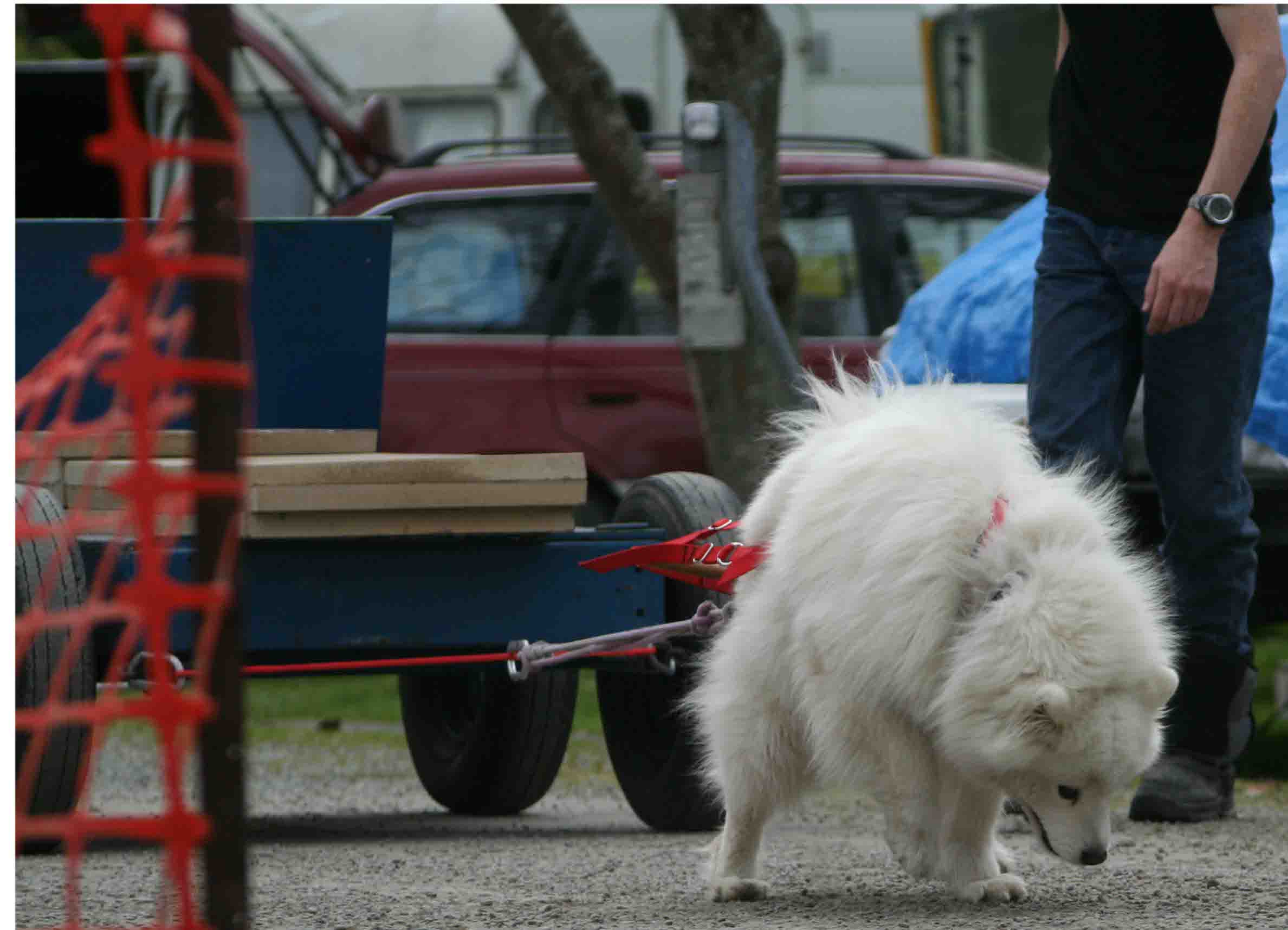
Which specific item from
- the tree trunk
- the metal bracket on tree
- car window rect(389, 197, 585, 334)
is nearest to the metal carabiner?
the metal bracket on tree

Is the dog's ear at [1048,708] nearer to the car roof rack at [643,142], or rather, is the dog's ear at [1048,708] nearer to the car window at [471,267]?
the car window at [471,267]

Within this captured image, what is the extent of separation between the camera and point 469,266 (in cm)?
947

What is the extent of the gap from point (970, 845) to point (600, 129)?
4.69 metres

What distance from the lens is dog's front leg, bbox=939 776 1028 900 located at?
11.9ft

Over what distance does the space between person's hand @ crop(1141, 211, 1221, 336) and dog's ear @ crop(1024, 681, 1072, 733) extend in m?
1.31

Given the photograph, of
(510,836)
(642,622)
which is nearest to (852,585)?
(642,622)

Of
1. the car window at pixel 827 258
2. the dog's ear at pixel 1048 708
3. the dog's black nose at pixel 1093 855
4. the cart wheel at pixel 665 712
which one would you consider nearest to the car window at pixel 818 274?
the car window at pixel 827 258

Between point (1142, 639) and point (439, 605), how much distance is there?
5.99 feet

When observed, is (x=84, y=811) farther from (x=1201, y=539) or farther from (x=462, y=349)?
(x=462, y=349)

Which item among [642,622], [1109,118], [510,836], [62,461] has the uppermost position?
[1109,118]

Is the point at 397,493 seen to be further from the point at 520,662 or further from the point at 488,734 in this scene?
the point at 488,734

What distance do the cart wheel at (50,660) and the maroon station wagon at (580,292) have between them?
4.77 metres

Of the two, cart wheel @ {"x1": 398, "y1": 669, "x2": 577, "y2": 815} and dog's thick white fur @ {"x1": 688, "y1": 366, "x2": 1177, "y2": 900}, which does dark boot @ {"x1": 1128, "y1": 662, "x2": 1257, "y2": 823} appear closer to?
dog's thick white fur @ {"x1": 688, "y1": 366, "x2": 1177, "y2": 900}

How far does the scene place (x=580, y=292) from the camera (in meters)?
9.58
